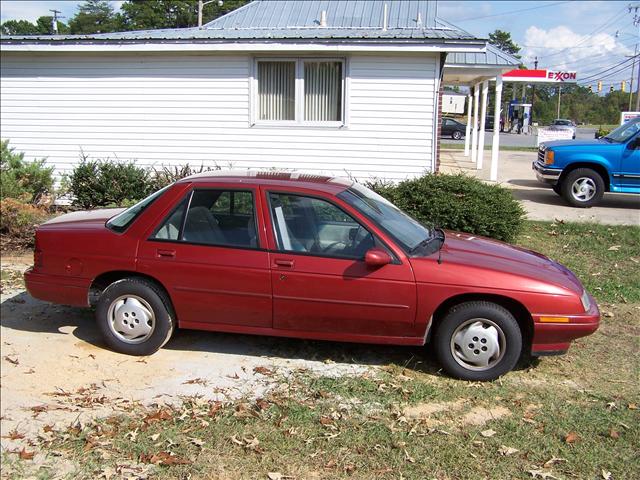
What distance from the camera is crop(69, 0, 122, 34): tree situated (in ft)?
236

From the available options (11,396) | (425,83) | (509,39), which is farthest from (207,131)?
(509,39)

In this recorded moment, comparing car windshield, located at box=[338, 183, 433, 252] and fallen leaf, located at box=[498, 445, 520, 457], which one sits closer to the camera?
fallen leaf, located at box=[498, 445, 520, 457]

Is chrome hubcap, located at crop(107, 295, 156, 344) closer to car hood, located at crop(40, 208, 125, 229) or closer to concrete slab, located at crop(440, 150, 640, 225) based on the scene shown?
car hood, located at crop(40, 208, 125, 229)

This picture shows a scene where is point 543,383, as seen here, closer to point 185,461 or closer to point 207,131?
point 185,461

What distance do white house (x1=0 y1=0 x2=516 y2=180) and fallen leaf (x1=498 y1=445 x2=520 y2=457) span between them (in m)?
7.99

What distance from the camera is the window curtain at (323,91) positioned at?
1138 cm

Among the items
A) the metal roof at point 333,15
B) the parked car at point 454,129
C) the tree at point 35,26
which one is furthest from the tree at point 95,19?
the metal roof at point 333,15

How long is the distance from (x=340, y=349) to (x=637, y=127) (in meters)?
10.1

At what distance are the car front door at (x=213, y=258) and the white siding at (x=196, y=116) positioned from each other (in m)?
6.67

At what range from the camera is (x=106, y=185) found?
10.6 m

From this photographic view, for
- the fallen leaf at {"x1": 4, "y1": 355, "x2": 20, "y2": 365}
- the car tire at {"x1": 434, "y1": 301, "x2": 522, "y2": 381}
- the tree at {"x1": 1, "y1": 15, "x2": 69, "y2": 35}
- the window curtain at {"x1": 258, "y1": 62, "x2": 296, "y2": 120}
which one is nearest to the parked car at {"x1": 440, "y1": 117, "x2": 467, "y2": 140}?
the window curtain at {"x1": 258, "y1": 62, "x2": 296, "y2": 120}

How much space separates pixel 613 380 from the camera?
4789mm

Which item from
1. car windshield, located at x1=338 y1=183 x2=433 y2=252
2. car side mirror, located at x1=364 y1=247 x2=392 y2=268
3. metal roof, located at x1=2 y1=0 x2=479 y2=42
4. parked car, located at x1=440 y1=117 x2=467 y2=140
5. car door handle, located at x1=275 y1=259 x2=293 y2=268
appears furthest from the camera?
parked car, located at x1=440 y1=117 x2=467 y2=140

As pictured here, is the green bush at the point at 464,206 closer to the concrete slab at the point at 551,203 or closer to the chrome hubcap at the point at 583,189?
the concrete slab at the point at 551,203
